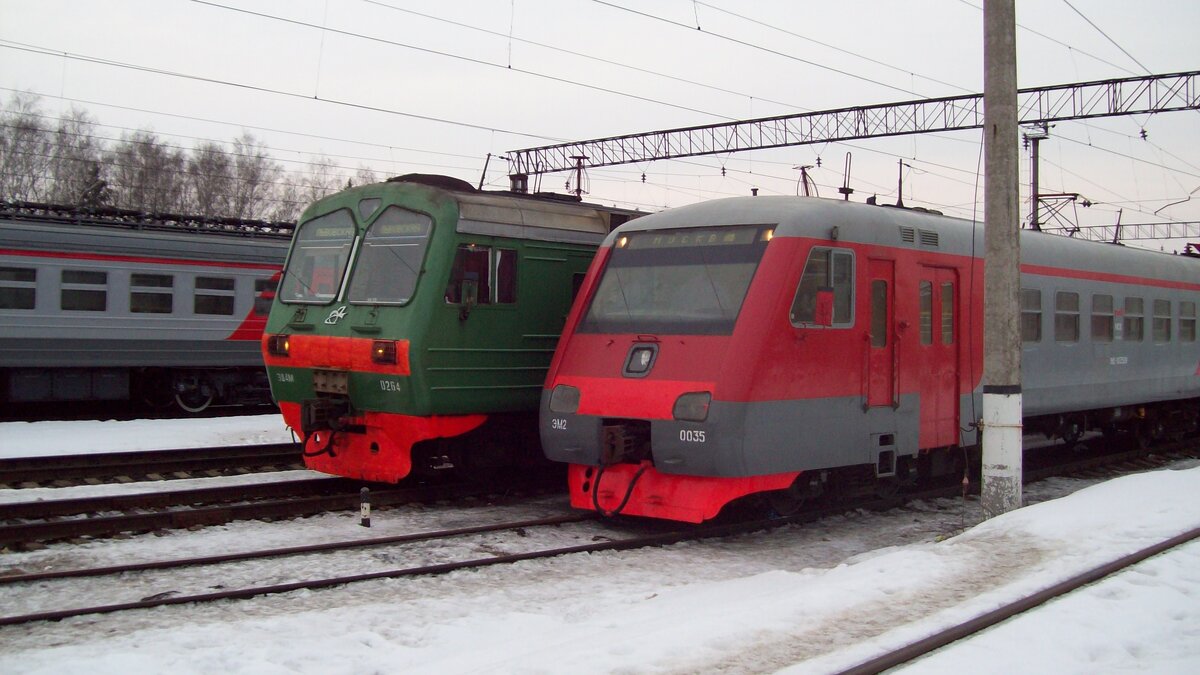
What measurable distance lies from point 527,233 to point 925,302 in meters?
4.25

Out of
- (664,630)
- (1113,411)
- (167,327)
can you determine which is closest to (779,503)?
(664,630)

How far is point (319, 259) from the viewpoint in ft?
38.4

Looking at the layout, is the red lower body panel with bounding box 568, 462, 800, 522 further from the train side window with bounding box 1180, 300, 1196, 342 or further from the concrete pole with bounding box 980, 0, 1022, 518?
the train side window with bounding box 1180, 300, 1196, 342

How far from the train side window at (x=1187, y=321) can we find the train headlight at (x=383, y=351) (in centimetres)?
1266

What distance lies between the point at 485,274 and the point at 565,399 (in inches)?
77.1

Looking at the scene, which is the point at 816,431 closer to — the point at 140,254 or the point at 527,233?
the point at 527,233

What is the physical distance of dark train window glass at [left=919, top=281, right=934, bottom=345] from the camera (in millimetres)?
10703

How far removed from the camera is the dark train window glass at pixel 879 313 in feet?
32.9

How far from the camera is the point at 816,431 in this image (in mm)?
9359

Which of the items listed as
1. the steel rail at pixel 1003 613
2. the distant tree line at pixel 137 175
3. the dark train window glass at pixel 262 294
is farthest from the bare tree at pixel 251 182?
the steel rail at pixel 1003 613

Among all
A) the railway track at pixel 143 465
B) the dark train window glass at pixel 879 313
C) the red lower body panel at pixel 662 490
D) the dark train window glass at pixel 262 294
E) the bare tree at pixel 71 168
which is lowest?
the railway track at pixel 143 465

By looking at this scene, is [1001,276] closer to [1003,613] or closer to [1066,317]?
[1066,317]

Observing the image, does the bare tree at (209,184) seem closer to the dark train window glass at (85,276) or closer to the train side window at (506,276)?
the dark train window glass at (85,276)

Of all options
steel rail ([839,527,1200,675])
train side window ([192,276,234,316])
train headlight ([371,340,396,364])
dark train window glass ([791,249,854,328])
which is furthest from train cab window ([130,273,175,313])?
steel rail ([839,527,1200,675])
